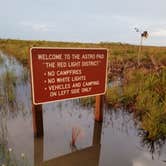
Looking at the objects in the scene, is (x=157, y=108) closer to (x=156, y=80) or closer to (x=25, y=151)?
(x=156, y=80)

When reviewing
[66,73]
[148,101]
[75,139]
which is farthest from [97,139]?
[148,101]

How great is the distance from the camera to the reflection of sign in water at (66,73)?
4051 mm

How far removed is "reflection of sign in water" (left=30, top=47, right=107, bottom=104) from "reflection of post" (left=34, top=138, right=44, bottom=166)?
27.0 inches

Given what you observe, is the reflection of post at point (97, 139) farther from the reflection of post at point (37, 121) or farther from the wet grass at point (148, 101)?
the reflection of post at point (37, 121)

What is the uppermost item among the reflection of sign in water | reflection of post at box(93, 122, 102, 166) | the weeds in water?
the reflection of sign in water

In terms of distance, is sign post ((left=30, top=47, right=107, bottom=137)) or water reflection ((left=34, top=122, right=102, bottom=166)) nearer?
water reflection ((left=34, top=122, right=102, bottom=166))

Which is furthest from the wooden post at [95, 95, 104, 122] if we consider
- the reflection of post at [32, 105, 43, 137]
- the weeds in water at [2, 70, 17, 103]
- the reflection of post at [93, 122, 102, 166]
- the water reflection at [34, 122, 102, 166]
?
the weeds in water at [2, 70, 17, 103]

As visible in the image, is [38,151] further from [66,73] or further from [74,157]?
[66,73]

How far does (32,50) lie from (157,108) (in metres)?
2.80

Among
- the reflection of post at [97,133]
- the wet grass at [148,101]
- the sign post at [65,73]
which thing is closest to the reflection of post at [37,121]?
the sign post at [65,73]

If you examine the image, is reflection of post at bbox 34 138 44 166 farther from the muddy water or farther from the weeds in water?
the weeds in water

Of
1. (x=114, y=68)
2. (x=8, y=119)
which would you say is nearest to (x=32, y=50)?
(x=8, y=119)

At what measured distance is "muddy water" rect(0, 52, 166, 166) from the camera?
371 centimetres

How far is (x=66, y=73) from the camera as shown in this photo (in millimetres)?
4414
